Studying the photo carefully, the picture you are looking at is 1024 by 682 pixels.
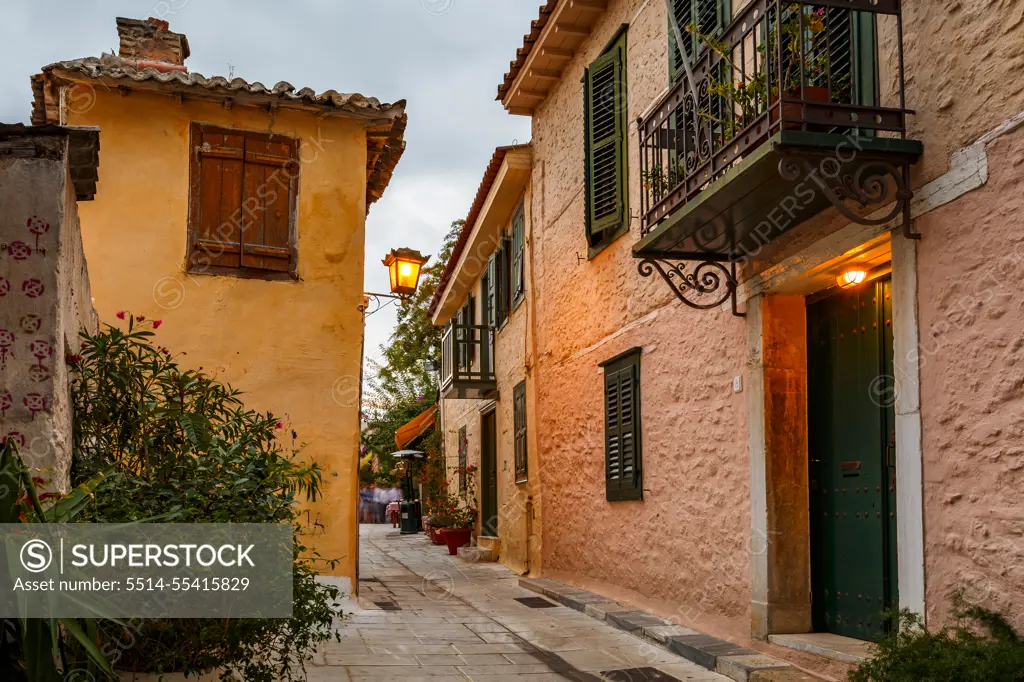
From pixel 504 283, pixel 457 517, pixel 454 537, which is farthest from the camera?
pixel 457 517

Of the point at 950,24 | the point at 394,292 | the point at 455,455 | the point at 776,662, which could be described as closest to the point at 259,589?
the point at 776,662

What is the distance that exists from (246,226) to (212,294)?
749 millimetres

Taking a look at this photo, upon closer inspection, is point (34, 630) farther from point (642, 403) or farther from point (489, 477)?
point (489, 477)

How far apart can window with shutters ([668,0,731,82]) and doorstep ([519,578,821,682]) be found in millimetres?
4219

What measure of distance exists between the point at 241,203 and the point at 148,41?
3147 millimetres

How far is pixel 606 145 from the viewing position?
9.95 metres

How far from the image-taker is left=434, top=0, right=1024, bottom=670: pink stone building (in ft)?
15.1

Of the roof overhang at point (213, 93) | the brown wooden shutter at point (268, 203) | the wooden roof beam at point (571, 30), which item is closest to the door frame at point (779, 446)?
the roof overhang at point (213, 93)

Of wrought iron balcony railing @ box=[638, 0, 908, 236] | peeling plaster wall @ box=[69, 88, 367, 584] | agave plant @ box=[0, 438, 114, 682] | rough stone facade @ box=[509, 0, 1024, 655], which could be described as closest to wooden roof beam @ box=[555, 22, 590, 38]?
rough stone facade @ box=[509, 0, 1024, 655]

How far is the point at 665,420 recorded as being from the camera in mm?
8383

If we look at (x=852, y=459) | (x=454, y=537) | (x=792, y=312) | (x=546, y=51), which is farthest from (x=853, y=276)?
(x=454, y=537)

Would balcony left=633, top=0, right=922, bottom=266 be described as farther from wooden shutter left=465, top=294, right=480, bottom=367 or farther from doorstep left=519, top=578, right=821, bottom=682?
wooden shutter left=465, top=294, right=480, bottom=367

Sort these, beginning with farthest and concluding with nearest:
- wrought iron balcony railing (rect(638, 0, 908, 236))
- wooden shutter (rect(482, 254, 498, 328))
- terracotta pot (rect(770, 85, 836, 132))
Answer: wooden shutter (rect(482, 254, 498, 328)), terracotta pot (rect(770, 85, 836, 132)), wrought iron balcony railing (rect(638, 0, 908, 236))

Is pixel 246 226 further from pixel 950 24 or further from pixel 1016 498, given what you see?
pixel 1016 498
